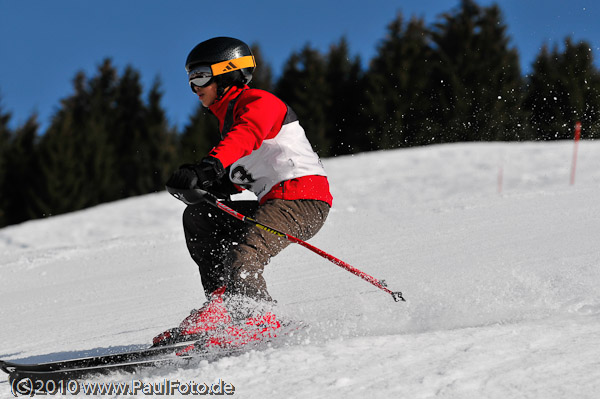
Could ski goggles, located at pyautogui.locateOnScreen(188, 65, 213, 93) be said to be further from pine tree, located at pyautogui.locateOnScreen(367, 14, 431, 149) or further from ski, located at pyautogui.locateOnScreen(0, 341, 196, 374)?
pine tree, located at pyautogui.locateOnScreen(367, 14, 431, 149)

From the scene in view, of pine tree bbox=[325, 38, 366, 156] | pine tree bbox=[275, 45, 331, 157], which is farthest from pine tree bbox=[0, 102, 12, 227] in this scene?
pine tree bbox=[325, 38, 366, 156]

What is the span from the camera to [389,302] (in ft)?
12.6

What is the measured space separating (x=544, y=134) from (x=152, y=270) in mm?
19769

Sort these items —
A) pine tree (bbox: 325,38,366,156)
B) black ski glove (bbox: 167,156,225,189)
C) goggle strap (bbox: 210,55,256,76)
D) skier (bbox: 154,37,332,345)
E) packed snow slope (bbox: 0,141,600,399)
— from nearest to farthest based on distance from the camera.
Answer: packed snow slope (bbox: 0,141,600,399) → black ski glove (bbox: 167,156,225,189) → skier (bbox: 154,37,332,345) → goggle strap (bbox: 210,55,256,76) → pine tree (bbox: 325,38,366,156)

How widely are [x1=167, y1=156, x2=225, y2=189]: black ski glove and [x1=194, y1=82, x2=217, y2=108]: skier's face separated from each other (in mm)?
535

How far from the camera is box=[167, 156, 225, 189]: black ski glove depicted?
264cm

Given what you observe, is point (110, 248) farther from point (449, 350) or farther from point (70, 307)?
point (449, 350)

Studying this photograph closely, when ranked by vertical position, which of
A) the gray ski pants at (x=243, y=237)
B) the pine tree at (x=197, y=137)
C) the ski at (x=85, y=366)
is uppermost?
the pine tree at (x=197, y=137)

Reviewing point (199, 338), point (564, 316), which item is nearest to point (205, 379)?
point (199, 338)

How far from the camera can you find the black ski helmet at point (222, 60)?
303cm

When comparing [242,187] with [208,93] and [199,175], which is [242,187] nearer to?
[208,93]

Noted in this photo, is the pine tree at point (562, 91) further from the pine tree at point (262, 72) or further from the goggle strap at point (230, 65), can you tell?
the goggle strap at point (230, 65)

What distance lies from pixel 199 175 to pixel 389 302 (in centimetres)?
168

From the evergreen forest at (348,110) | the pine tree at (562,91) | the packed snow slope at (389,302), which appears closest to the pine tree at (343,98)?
the evergreen forest at (348,110)
